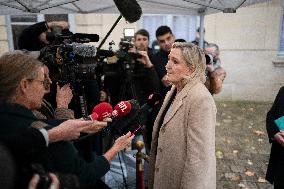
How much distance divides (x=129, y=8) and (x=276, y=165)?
83.8 inches

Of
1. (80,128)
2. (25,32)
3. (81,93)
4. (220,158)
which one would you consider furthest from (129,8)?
(220,158)

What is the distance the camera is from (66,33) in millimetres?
2918

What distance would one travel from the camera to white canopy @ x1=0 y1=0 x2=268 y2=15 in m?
3.96

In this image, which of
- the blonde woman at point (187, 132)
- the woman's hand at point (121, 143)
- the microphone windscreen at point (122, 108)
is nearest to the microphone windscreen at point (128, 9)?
the blonde woman at point (187, 132)

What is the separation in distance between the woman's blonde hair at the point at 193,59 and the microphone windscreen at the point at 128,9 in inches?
30.0

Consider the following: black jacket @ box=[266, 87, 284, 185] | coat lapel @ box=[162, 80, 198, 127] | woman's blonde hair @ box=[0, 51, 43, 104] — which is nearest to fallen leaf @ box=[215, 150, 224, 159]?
black jacket @ box=[266, 87, 284, 185]

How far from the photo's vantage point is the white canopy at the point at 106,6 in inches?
156

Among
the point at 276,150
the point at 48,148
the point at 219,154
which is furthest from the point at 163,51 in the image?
the point at 48,148

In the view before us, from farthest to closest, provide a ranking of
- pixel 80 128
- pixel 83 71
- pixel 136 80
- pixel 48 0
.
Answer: pixel 136 80, pixel 48 0, pixel 83 71, pixel 80 128

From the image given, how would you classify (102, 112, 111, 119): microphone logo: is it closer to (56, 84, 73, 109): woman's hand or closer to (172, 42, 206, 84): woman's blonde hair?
(56, 84, 73, 109): woman's hand

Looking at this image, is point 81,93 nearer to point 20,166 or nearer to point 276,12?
point 20,166

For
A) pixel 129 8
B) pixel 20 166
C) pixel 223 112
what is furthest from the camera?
pixel 223 112

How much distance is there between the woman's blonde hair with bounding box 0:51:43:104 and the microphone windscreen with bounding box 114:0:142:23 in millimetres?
1511

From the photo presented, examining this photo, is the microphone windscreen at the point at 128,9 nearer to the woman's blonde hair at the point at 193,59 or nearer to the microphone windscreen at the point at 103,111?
the woman's blonde hair at the point at 193,59
